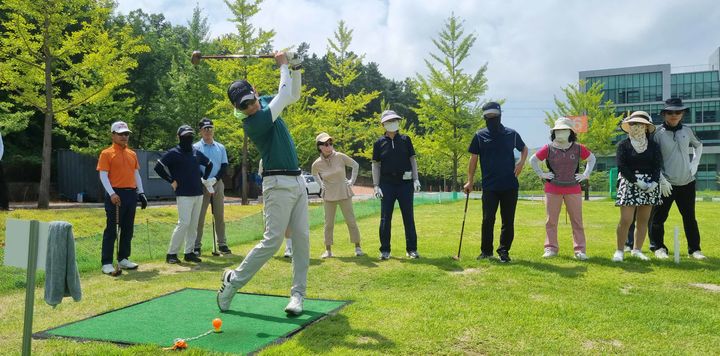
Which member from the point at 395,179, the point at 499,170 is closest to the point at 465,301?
the point at 499,170

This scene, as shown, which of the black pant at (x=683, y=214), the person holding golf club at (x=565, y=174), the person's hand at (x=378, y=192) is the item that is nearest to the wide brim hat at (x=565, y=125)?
the person holding golf club at (x=565, y=174)

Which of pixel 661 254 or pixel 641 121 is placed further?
pixel 661 254

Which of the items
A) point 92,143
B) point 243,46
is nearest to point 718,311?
point 243,46

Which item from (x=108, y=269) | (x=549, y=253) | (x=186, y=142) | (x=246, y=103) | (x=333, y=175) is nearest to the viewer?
(x=246, y=103)

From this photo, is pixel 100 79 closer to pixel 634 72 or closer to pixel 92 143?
pixel 92 143

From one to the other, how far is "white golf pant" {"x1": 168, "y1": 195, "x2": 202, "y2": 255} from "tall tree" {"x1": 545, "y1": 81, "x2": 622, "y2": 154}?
26.8m

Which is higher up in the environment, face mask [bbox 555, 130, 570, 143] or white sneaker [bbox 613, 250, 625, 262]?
face mask [bbox 555, 130, 570, 143]

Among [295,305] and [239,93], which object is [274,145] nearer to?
[239,93]

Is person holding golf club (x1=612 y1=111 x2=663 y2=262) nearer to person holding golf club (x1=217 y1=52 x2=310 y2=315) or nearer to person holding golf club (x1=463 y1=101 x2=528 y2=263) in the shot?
person holding golf club (x1=463 y1=101 x2=528 y2=263)

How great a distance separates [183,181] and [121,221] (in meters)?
1.05

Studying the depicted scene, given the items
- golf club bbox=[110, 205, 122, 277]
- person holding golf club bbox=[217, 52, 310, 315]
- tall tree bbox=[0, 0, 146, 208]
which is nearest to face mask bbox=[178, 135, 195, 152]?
golf club bbox=[110, 205, 122, 277]

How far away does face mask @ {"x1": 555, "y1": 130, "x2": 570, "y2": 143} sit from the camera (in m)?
7.32

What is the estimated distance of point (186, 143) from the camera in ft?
26.1

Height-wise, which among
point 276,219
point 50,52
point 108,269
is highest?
point 50,52
